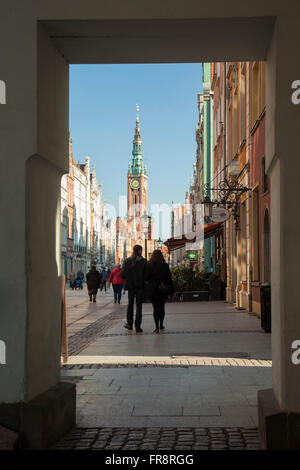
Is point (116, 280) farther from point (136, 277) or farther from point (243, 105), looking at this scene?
point (136, 277)

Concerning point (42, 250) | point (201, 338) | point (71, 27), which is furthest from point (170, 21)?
point (201, 338)

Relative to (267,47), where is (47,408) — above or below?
below

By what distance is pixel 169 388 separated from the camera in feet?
24.6

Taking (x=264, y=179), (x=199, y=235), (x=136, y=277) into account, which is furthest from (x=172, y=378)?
(x=199, y=235)

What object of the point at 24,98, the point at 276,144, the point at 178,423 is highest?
the point at 24,98

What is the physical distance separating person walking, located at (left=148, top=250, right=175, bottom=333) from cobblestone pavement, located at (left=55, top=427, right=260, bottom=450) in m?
8.89

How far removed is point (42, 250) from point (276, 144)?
6.30 ft

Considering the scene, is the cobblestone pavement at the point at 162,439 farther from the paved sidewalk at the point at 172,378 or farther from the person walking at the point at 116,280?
the person walking at the point at 116,280

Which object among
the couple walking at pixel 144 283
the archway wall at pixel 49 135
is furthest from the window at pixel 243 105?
the archway wall at pixel 49 135

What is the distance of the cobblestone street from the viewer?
540cm

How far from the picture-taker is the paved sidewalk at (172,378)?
6.09 meters

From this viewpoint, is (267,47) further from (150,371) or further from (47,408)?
(150,371)
